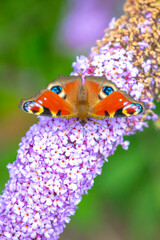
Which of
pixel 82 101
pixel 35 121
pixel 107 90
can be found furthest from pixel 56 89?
pixel 35 121

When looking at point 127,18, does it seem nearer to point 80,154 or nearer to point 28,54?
point 80,154

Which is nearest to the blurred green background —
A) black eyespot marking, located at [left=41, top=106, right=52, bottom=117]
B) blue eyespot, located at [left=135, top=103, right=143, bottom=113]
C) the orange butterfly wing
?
the orange butterfly wing

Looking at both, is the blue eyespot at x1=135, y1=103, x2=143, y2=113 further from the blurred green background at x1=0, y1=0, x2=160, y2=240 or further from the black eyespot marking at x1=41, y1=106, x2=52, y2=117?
the blurred green background at x1=0, y1=0, x2=160, y2=240

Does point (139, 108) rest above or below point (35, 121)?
below

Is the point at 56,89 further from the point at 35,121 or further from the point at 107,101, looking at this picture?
the point at 35,121

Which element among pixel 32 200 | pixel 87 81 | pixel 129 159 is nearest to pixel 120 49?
pixel 87 81

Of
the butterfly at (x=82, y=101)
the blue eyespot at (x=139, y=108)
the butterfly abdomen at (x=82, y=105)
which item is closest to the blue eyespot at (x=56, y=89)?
the butterfly at (x=82, y=101)

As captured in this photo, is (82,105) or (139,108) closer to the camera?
(139,108)
